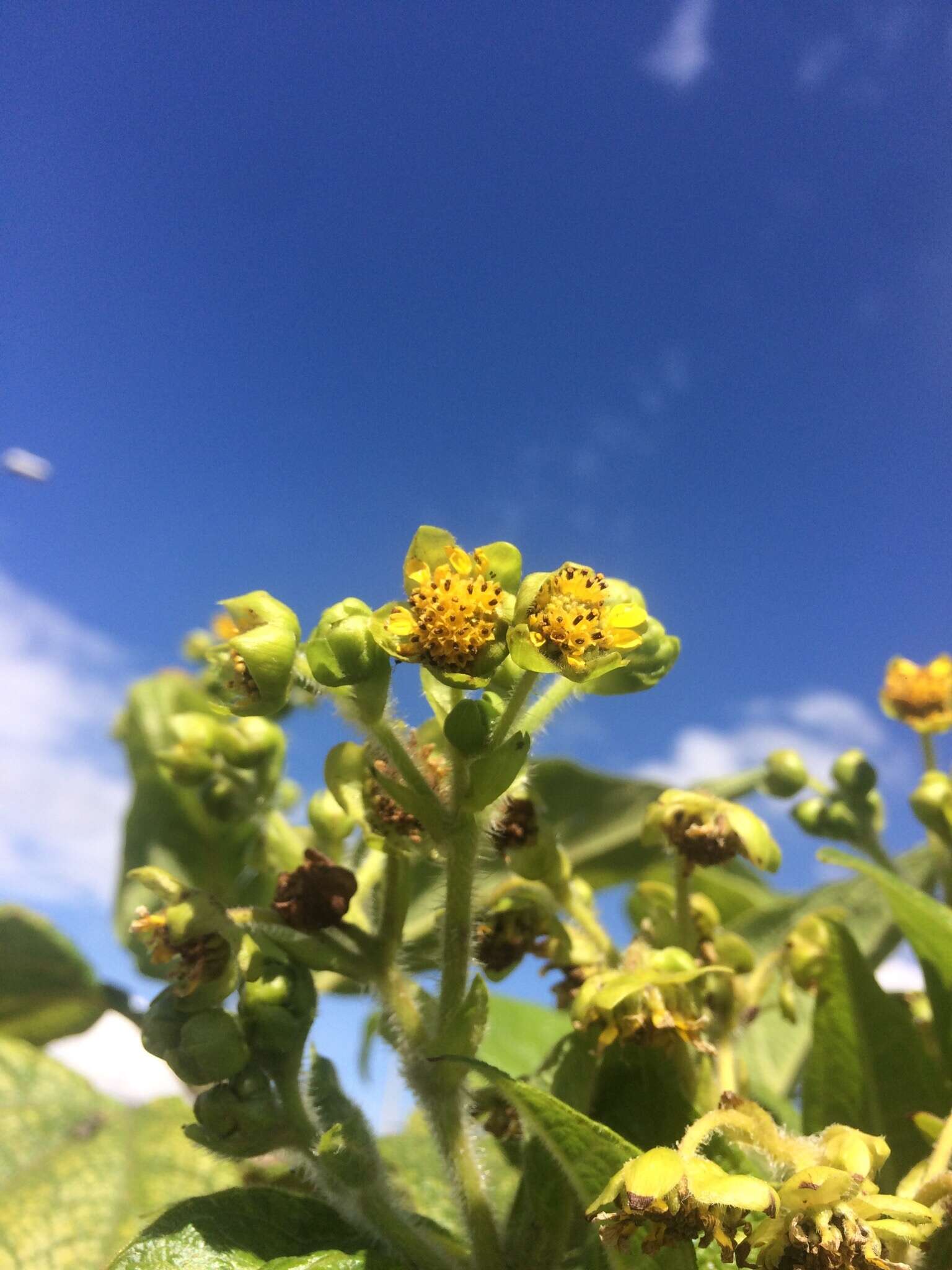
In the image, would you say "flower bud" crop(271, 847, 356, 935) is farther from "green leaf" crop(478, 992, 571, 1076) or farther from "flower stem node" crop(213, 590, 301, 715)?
"green leaf" crop(478, 992, 571, 1076)

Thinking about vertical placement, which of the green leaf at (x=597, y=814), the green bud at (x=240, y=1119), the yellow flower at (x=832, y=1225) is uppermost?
the green leaf at (x=597, y=814)

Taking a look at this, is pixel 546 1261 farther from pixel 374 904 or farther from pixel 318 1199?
pixel 374 904

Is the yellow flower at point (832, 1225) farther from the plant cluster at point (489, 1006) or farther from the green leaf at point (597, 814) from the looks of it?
the green leaf at point (597, 814)

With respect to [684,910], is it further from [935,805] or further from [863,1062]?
[935,805]

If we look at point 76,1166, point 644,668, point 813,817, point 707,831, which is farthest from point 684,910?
point 76,1166

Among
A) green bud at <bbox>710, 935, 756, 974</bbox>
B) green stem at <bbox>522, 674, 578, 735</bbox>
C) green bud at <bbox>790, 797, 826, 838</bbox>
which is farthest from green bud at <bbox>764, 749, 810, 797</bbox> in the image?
green stem at <bbox>522, 674, 578, 735</bbox>

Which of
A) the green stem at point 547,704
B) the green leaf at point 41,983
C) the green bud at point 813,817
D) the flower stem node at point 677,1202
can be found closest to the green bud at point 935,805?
the green bud at point 813,817
